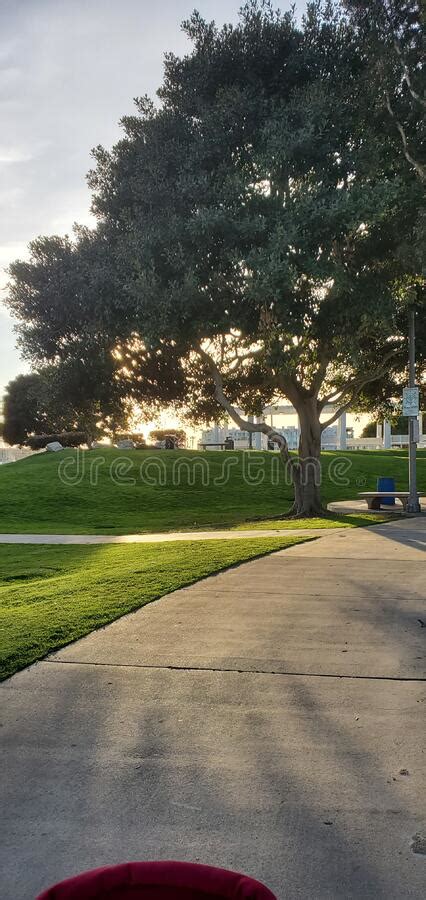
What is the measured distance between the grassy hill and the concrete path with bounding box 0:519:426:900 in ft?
41.8

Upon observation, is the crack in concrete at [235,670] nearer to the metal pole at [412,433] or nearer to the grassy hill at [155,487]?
the grassy hill at [155,487]

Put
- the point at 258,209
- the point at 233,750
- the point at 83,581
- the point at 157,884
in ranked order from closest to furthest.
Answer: the point at 157,884, the point at 233,750, the point at 83,581, the point at 258,209

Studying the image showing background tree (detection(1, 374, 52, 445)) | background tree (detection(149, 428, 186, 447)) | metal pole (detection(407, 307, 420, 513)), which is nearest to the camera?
metal pole (detection(407, 307, 420, 513))

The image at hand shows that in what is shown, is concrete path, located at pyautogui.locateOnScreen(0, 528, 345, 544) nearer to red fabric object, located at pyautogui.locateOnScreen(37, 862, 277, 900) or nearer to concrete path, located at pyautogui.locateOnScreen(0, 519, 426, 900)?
concrete path, located at pyautogui.locateOnScreen(0, 519, 426, 900)

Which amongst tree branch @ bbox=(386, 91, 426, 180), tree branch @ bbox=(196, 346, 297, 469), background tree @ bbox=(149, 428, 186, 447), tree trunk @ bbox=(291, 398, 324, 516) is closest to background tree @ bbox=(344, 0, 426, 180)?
tree branch @ bbox=(386, 91, 426, 180)

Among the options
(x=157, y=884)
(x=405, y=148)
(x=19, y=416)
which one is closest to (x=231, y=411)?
(x=405, y=148)

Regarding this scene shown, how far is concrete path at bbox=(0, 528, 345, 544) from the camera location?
14.7 metres

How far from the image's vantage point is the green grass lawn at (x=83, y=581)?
20.8 ft

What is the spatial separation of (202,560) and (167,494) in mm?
19304

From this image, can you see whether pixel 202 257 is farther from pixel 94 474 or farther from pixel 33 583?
pixel 94 474

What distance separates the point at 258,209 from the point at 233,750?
13.1 m

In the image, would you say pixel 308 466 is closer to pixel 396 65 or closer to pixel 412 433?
pixel 412 433

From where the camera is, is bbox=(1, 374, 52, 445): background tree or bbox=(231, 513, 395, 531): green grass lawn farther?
bbox=(1, 374, 52, 445): background tree

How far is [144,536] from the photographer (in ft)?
55.0
